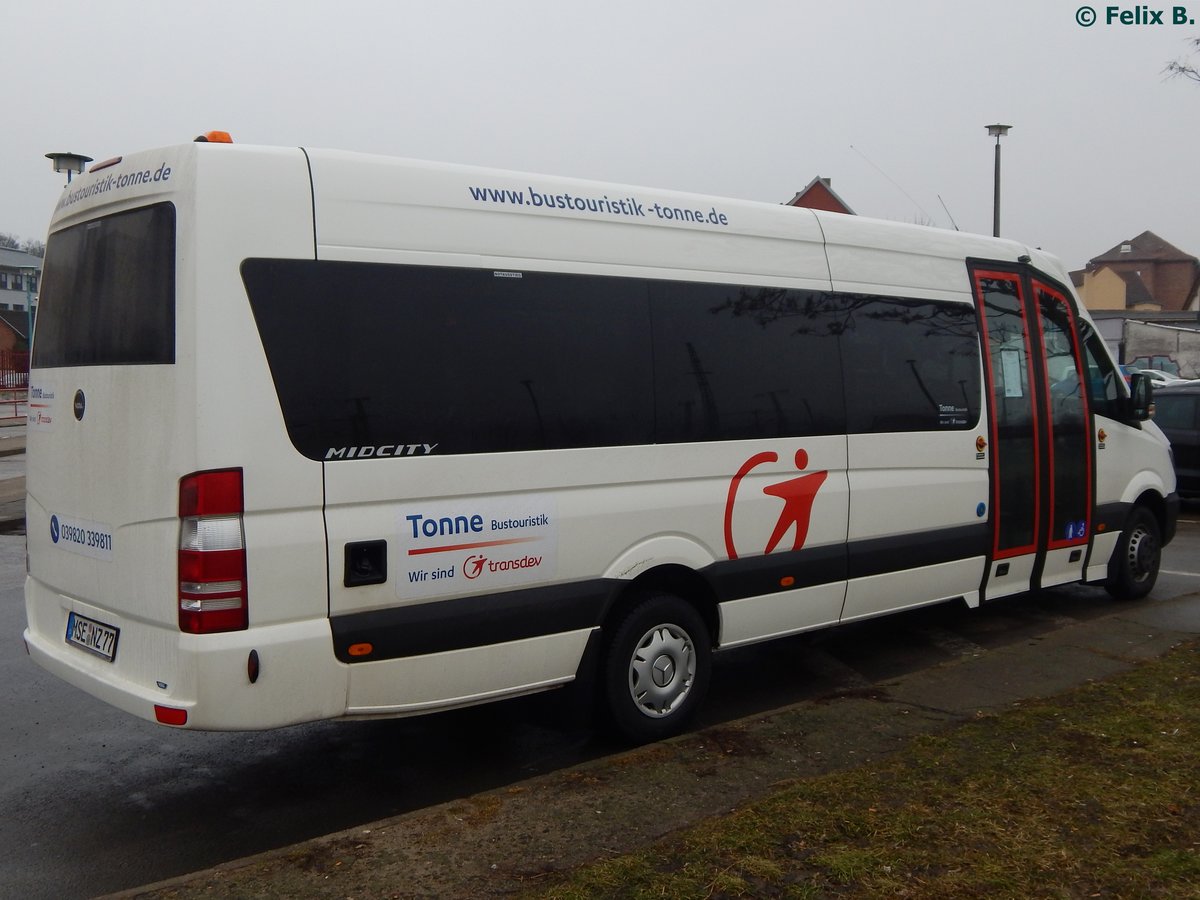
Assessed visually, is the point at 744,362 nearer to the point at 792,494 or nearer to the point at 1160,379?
the point at 792,494

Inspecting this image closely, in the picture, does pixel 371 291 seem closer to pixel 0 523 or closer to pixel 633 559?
pixel 633 559

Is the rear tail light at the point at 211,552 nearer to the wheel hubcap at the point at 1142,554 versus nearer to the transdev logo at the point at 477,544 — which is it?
the transdev logo at the point at 477,544

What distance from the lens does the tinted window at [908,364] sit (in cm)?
660

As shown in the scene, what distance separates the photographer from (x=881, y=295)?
6820mm

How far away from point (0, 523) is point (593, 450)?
36.9 feet

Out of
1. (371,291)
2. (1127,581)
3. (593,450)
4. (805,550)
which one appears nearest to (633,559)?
(593,450)

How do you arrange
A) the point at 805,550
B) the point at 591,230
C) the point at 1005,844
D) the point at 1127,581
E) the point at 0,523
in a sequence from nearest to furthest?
the point at 1005,844
the point at 591,230
the point at 805,550
the point at 1127,581
the point at 0,523

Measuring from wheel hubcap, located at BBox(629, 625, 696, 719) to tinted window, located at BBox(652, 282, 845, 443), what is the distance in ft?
3.31

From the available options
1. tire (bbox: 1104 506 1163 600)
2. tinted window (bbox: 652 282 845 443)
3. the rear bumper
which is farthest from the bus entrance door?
the rear bumper

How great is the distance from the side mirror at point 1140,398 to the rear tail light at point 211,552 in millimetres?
7044

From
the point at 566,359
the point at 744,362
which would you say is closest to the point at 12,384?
the point at 744,362

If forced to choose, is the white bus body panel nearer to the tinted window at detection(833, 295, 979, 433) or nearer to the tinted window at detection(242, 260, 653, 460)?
the tinted window at detection(242, 260, 653, 460)

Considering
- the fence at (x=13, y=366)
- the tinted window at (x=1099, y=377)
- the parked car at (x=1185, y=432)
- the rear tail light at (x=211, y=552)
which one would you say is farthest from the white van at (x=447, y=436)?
the fence at (x=13, y=366)

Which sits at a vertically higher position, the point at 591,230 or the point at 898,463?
the point at 591,230
